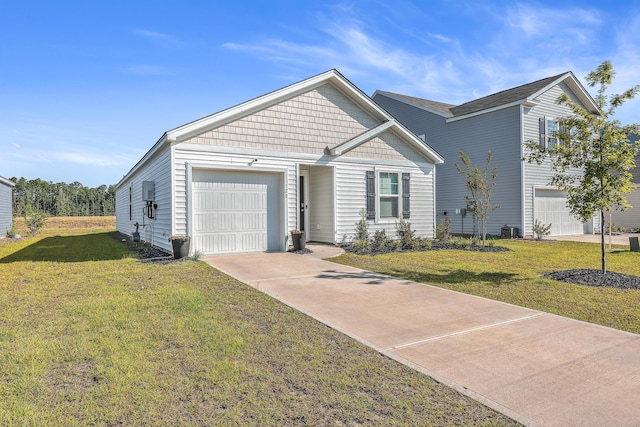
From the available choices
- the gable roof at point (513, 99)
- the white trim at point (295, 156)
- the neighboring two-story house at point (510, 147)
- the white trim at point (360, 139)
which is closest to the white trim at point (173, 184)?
the white trim at point (295, 156)

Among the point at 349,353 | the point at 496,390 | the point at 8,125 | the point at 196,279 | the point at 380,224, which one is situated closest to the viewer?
the point at 496,390

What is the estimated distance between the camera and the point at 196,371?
2996mm

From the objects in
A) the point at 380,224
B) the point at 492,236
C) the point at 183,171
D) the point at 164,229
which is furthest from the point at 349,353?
the point at 492,236

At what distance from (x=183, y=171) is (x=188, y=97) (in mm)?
4919

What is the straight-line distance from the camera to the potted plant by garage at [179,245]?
8983 millimetres

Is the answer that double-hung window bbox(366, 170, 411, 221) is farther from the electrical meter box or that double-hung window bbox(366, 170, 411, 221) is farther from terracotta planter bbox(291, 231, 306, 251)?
the electrical meter box

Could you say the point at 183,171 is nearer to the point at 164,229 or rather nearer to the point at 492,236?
the point at 164,229

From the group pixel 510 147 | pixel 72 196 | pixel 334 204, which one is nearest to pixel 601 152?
pixel 334 204

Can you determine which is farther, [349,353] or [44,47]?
[44,47]

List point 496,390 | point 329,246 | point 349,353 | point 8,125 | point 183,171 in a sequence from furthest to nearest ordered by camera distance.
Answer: point 8,125
point 329,246
point 183,171
point 349,353
point 496,390

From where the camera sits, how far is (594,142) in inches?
272

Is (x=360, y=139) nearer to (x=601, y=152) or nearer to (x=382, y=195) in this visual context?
(x=382, y=195)

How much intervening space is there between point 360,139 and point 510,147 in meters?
8.44

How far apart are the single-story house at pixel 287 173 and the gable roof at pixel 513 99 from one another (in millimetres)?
5704
